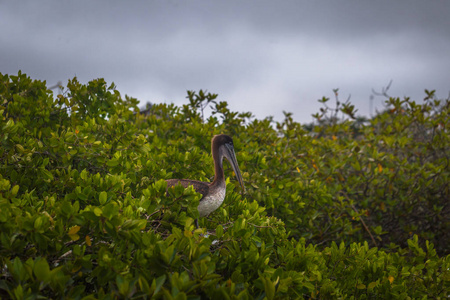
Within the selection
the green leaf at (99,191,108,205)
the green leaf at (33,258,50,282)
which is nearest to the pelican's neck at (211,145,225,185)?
the green leaf at (99,191,108,205)

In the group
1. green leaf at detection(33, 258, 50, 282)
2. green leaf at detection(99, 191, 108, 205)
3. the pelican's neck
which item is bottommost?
green leaf at detection(33, 258, 50, 282)

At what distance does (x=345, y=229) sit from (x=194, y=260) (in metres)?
4.11

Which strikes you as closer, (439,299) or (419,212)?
(439,299)

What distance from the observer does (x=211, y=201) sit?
3414mm

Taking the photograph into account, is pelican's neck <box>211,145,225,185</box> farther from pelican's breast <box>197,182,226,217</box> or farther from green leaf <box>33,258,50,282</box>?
green leaf <box>33,258,50,282</box>

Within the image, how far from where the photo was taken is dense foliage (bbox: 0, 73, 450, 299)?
209cm

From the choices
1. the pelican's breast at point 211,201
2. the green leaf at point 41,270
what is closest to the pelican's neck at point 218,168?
the pelican's breast at point 211,201

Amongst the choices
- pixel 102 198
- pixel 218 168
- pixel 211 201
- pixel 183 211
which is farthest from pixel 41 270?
pixel 218 168

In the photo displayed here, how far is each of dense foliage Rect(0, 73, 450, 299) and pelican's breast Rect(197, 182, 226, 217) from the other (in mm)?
95

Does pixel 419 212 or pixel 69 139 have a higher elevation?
pixel 69 139

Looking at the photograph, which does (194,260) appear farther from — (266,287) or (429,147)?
(429,147)

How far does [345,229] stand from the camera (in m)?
5.58

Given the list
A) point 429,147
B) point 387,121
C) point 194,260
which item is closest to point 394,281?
point 194,260

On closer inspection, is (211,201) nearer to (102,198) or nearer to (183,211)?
(183,211)
